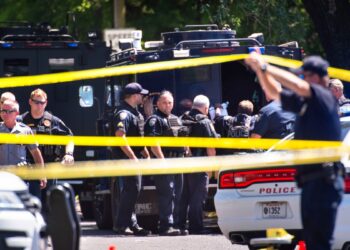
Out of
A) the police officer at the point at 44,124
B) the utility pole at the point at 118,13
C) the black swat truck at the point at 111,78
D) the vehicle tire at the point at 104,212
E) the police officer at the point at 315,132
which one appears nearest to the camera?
the police officer at the point at 315,132

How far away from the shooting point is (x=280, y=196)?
13.0 meters

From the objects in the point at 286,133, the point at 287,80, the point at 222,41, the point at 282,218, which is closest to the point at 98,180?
the point at 222,41

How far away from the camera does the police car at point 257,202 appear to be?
13.0 meters

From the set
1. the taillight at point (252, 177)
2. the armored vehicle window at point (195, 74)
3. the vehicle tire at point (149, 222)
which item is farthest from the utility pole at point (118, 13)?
the taillight at point (252, 177)

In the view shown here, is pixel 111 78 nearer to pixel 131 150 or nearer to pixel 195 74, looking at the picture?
pixel 195 74

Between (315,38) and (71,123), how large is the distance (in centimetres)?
920

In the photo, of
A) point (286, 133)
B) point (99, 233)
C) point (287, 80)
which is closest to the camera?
point (287, 80)

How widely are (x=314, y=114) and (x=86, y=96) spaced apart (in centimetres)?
1181

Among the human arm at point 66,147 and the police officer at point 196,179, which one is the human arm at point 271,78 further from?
the police officer at point 196,179

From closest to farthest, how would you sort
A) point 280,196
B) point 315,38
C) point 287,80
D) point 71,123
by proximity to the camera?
point 287,80
point 280,196
point 71,123
point 315,38

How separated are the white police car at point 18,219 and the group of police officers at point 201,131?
82.8 inches

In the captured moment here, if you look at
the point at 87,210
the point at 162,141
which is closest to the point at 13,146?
the point at 162,141

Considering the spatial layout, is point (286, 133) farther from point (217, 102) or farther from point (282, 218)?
point (217, 102)

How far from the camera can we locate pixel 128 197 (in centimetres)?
1719
